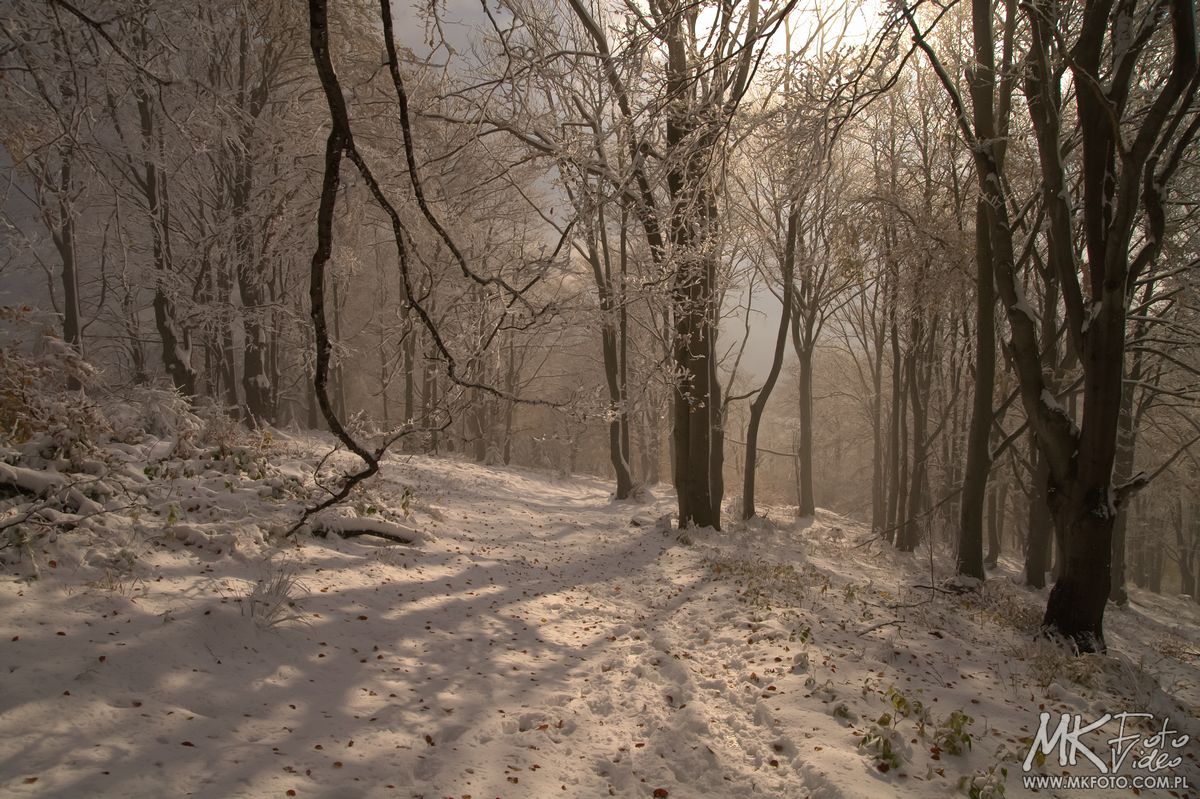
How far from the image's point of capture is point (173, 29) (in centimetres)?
688

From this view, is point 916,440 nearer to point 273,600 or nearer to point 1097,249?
point 1097,249

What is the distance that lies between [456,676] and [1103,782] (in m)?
3.79

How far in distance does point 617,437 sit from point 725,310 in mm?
5303

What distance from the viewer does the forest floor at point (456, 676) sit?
9.50 ft

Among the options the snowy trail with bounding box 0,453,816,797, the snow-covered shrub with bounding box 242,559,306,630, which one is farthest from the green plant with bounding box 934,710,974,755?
the snow-covered shrub with bounding box 242,559,306,630

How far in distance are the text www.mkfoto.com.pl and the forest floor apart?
0.21 ft

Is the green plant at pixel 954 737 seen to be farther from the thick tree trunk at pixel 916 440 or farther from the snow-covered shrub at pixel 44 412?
the thick tree trunk at pixel 916 440

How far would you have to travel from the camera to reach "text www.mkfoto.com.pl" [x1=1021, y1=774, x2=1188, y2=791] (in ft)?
10.2

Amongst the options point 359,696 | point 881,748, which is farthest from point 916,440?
point 359,696

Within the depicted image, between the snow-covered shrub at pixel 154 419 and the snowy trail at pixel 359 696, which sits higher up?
the snow-covered shrub at pixel 154 419

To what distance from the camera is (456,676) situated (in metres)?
4.26

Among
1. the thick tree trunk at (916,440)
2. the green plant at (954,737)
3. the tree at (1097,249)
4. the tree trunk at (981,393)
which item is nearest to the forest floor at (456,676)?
the green plant at (954,737)

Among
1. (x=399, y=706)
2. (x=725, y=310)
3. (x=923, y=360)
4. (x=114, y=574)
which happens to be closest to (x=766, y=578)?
(x=399, y=706)

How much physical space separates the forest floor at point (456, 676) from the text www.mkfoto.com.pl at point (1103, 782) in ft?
0.21
